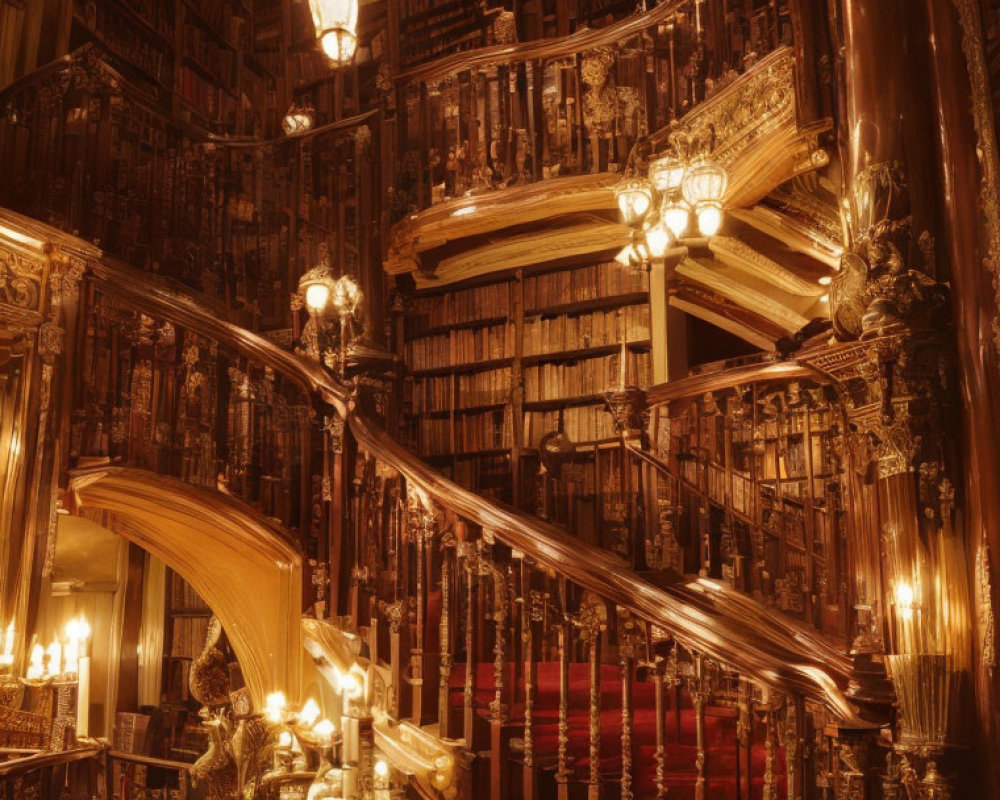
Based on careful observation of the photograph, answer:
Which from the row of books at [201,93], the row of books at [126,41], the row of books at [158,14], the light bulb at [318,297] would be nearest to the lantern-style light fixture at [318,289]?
the light bulb at [318,297]

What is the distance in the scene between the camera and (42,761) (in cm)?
337

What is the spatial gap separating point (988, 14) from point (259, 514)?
3411 mm

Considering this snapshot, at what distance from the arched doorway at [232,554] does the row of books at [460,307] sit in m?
3.59

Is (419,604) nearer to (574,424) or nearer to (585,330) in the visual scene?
(574,424)

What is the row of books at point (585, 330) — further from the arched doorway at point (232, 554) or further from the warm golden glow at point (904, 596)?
the warm golden glow at point (904, 596)

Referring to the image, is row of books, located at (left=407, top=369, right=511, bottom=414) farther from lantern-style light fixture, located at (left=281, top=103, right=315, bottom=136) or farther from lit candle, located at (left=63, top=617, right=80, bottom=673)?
lit candle, located at (left=63, top=617, right=80, bottom=673)

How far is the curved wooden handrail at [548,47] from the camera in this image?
6305 mm

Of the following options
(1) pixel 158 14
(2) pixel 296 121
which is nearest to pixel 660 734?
(2) pixel 296 121

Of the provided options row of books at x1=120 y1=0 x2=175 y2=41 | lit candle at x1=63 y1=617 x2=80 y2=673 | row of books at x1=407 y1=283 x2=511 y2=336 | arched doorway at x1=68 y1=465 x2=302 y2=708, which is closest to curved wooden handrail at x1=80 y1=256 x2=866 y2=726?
arched doorway at x1=68 y1=465 x2=302 y2=708

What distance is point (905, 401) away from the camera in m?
3.12

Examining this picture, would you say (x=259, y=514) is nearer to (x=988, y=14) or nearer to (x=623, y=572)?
(x=623, y=572)

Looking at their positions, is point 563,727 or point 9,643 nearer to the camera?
point 563,727

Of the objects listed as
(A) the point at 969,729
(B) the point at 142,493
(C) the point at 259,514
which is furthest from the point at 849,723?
(B) the point at 142,493

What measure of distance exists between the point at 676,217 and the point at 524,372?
2.74m
